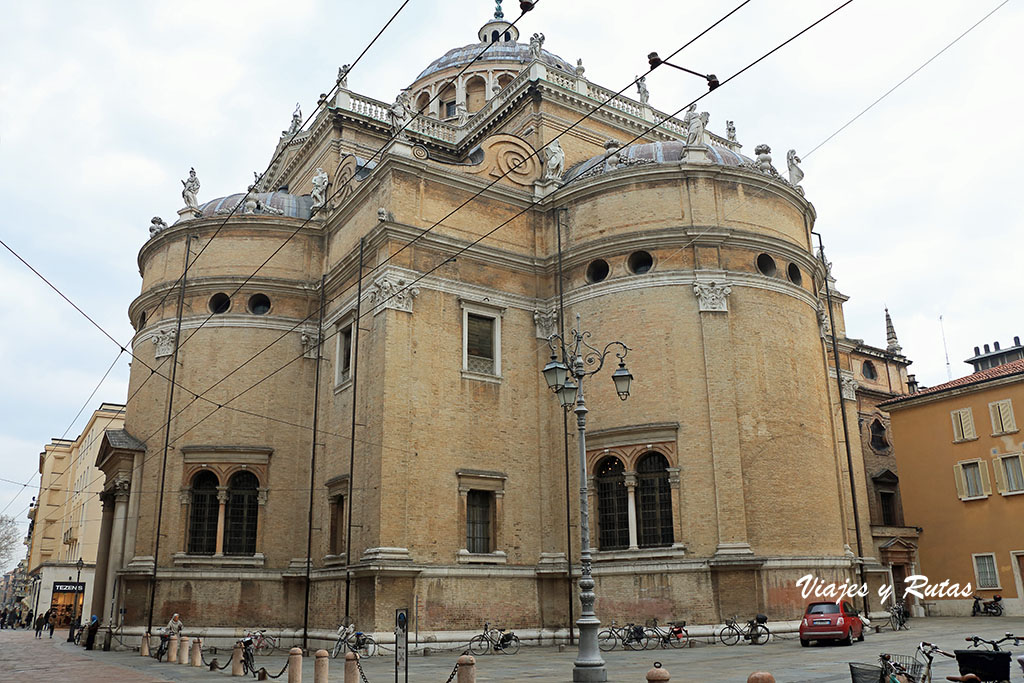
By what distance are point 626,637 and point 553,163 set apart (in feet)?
47.4

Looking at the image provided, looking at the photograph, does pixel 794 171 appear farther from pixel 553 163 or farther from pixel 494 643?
pixel 494 643

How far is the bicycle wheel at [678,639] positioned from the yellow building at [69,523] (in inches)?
1400

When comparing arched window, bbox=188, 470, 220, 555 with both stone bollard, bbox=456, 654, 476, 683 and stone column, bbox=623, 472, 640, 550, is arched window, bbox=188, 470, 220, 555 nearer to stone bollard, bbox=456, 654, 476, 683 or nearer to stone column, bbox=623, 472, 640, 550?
stone column, bbox=623, 472, 640, 550

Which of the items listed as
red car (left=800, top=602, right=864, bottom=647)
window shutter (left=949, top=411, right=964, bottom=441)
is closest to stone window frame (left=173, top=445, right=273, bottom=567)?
red car (left=800, top=602, right=864, bottom=647)

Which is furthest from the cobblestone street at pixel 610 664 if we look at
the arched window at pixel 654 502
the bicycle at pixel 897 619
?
the arched window at pixel 654 502

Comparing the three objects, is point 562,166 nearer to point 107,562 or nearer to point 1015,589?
point 107,562

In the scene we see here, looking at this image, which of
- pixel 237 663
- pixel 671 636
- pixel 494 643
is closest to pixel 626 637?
pixel 671 636

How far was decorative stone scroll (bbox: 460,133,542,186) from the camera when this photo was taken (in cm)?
2722

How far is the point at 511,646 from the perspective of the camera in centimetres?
2125

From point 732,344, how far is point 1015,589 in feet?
54.7

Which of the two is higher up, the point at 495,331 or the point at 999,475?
the point at 495,331

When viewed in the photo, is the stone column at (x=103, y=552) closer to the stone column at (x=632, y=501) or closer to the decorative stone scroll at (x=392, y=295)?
the decorative stone scroll at (x=392, y=295)

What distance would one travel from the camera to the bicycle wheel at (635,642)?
20.3 metres

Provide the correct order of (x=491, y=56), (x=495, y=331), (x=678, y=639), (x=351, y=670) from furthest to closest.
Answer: (x=491, y=56)
(x=495, y=331)
(x=678, y=639)
(x=351, y=670)
